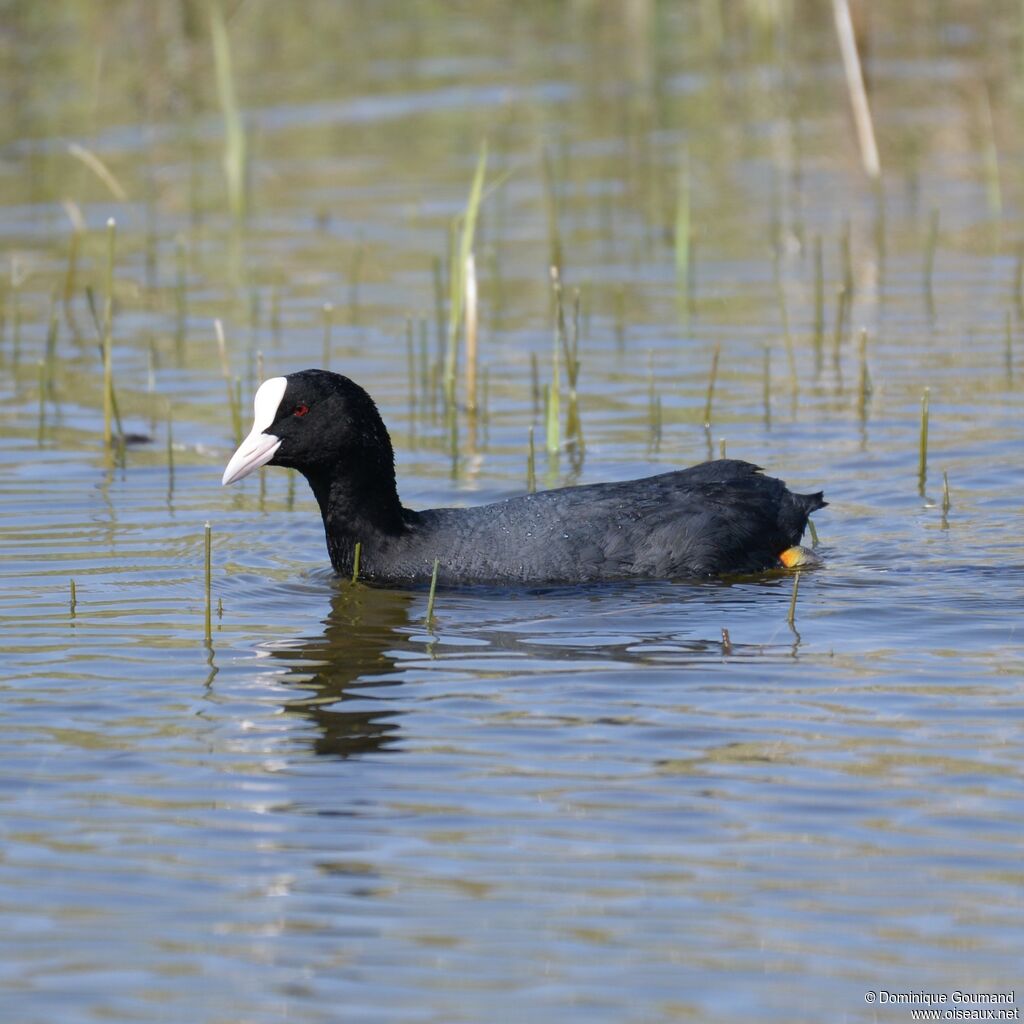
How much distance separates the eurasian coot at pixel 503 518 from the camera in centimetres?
736

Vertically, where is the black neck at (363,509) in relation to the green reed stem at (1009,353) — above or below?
below

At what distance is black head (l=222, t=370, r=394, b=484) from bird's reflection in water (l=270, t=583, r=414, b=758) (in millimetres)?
476

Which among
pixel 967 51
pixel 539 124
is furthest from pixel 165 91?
pixel 967 51

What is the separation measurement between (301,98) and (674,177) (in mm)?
4598

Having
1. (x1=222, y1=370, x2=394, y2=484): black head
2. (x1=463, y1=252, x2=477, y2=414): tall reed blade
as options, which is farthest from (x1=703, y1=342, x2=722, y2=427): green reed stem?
(x1=222, y1=370, x2=394, y2=484): black head

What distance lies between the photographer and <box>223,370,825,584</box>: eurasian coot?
7.36 m

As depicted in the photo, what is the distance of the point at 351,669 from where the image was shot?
6.52 m

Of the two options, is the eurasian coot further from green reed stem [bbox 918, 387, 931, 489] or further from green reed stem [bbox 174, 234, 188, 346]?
green reed stem [bbox 174, 234, 188, 346]

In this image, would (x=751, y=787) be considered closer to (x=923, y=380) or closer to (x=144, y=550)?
(x=144, y=550)

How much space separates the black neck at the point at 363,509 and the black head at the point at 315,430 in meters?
0.02

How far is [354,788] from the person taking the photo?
528 cm

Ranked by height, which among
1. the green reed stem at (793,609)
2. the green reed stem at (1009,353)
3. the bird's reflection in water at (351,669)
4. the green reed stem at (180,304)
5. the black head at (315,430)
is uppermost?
the green reed stem at (180,304)

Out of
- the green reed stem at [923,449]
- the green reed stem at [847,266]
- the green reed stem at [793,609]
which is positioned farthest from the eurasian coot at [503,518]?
the green reed stem at [847,266]

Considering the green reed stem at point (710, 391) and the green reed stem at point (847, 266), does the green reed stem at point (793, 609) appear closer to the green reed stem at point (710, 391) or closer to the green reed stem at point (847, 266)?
the green reed stem at point (710, 391)
